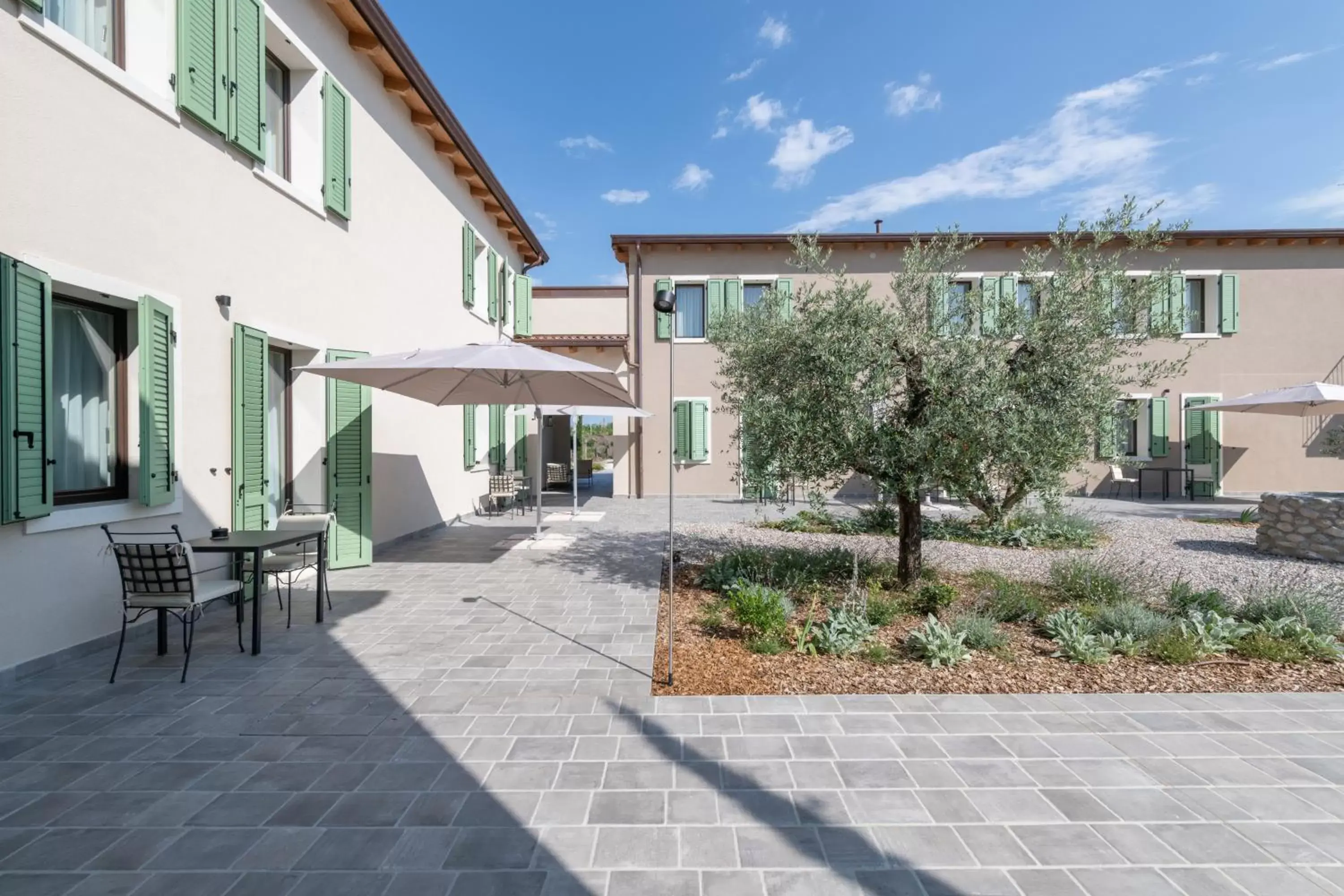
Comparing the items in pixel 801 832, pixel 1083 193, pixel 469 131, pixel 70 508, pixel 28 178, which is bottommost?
pixel 801 832

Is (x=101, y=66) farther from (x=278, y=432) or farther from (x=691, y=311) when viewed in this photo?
(x=691, y=311)

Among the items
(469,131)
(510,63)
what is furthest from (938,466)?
(510,63)

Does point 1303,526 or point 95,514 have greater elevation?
point 95,514

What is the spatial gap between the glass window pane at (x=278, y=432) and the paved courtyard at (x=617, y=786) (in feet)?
8.36

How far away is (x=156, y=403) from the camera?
450cm

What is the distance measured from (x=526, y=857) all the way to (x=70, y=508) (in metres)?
4.06

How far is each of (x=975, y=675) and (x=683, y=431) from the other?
35.4ft

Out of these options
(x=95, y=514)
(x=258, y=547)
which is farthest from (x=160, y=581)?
(x=95, y=514)

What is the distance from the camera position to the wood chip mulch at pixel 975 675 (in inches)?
141

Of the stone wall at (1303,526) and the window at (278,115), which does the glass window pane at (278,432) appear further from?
the stone wall at (1303,526)

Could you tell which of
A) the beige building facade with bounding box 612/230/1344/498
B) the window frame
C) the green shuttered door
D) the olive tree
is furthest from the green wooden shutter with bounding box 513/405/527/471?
the olive tree

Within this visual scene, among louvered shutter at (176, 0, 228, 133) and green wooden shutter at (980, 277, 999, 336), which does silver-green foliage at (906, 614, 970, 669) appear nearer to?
green wooden shutter at (980, 277, 999, 336)

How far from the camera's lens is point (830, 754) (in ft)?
9.18

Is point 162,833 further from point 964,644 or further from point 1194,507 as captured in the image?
point 1194,507
